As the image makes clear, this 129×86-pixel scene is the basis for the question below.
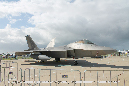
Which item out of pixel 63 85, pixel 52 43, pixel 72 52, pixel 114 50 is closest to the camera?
pixel 63 85

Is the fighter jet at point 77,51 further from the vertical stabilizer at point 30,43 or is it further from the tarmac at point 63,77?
the vertical stabilizer at point 30,43

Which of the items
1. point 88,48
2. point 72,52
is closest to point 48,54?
point 72,52

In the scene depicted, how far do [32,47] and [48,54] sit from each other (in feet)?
17.0

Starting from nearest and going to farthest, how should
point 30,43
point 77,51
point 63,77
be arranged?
point 63,77 < point 77,51 < point 30,43

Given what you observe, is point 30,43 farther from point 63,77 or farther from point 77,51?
point 63,77

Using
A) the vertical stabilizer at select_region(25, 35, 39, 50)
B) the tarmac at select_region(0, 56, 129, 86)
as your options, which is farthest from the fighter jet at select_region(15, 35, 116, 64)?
the vertical stabilizer at select_region(25, 35, 39, 50)

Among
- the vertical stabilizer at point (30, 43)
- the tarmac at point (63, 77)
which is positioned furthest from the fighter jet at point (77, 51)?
the vertical stabilizer at point (30, 43)

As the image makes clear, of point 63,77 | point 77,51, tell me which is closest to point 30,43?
point 77,51

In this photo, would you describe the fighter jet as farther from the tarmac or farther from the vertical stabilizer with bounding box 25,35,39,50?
the vertical stabilizer with bounding box 25,35,39,50

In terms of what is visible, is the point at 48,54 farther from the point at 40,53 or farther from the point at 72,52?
the point at 72,52

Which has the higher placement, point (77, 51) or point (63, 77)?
point (77, 51)

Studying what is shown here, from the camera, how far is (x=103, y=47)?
42.4 ft

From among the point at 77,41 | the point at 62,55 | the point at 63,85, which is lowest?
the point at 63,85

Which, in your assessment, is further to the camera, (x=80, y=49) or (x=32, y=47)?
(x=32, y=47)
